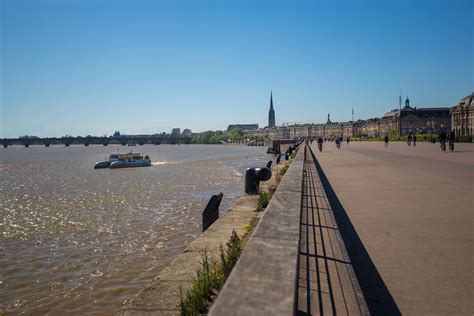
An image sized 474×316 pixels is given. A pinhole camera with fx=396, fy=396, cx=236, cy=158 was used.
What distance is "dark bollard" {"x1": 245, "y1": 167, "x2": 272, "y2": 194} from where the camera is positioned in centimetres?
1266

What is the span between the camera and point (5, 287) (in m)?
8.65

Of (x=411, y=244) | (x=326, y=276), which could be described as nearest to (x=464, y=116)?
(x=411, y=244)

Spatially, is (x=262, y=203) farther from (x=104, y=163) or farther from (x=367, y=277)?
(x=104, y=163)

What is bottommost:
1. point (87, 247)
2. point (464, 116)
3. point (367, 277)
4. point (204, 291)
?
point (87, 247)

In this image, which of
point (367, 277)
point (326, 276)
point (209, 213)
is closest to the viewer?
point (326, 276)

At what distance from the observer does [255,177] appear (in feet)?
41.9

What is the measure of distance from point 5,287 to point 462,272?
881cm

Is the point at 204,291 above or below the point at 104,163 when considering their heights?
above

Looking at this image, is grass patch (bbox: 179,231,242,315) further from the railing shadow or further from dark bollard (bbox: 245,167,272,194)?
dark bollard (bbox: 245,167,272,194)

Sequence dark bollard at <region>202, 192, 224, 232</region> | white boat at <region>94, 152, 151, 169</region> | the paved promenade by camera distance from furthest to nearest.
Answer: white boat at <region>94, 152, 151, 169</region> → dark bollard at <region>202, 192, 224, 232</region> → the paved promenade

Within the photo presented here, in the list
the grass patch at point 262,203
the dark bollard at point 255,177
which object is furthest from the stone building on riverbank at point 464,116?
the grass patch at point 262,203

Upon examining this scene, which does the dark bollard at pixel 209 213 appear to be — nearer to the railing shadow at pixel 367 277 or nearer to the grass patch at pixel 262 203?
the grass patch at pixel 262 203

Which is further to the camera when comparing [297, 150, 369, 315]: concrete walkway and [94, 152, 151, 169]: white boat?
[94, 152, 151, 169]: white boat

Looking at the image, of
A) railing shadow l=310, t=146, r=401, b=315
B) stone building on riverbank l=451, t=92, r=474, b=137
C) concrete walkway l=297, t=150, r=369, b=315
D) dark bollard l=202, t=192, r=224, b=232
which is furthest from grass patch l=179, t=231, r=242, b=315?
stone building on riverbank l=451, t=92, r=474, b=137
